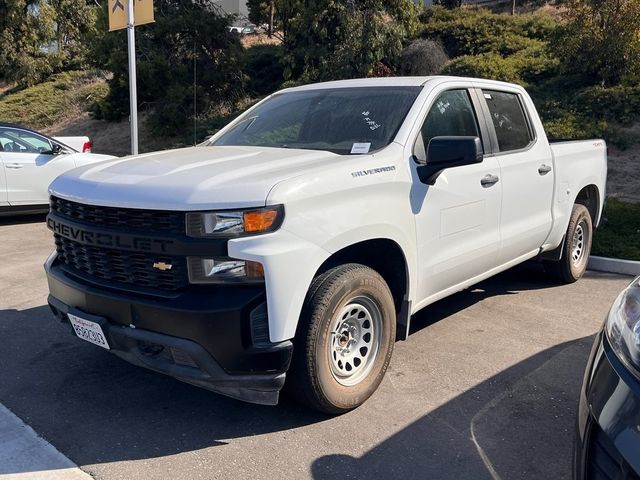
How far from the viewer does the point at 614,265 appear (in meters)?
6.98

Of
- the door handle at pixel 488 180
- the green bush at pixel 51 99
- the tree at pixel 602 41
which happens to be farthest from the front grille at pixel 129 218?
the green bush at pixel 51 99

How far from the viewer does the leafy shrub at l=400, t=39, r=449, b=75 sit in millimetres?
16750

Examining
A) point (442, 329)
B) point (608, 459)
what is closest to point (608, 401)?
point (608, 459)

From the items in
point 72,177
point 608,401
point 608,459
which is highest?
point 72,177

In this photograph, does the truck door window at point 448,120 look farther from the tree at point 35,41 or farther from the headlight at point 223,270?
the tree at point 35,41

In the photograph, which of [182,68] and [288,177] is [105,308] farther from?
[182,68]

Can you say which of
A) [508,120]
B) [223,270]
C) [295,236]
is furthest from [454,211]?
[223,270]

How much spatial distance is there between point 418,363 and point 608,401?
7.71 feet

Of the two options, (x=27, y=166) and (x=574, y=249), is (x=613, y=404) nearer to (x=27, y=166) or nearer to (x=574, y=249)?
(x=574, y=249)

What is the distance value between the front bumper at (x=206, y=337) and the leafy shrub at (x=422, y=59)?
14.4 metres

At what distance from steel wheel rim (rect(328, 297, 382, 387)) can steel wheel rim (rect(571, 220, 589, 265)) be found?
324 cm

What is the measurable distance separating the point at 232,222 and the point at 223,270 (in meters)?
0.24

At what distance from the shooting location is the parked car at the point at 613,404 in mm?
2043

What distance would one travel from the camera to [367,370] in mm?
3879
